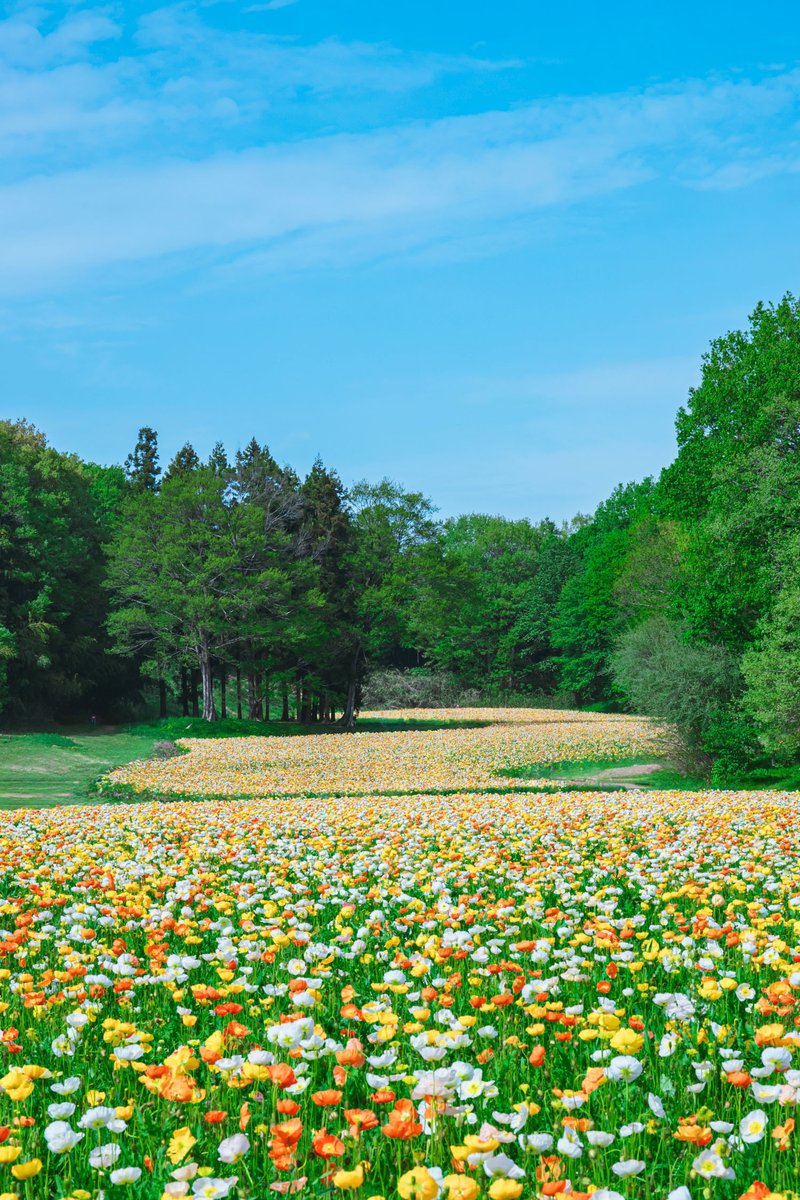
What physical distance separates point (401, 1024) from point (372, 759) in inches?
929

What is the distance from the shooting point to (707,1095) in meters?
3.49

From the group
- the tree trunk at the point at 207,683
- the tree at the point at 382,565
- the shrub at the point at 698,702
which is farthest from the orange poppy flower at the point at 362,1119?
the tree at the point at 382,565

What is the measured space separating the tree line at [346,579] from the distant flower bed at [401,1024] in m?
13.9

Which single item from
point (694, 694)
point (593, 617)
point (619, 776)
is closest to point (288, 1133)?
point (694, 694)

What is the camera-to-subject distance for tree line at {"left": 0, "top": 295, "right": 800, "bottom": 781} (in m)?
21.6

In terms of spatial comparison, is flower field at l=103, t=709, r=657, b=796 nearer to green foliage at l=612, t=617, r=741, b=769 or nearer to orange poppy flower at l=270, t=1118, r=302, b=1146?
green foliage at l=612, t=617, r=741, b=769

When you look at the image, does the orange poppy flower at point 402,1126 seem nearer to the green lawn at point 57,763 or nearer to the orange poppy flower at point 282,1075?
the orange poppy flower at point 282,1075

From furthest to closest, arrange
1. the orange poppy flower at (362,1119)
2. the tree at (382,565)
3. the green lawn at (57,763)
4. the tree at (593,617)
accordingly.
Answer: the tree at (593,617) < the tree at (382,565) < the green lawn at (57,763) < the orange poppy flower at (362,1119)

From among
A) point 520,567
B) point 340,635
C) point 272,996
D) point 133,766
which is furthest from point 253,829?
point 520,567

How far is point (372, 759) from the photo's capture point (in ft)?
90.4

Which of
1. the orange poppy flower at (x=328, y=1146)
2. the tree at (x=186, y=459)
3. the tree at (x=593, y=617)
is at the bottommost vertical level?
the orange poppy flower at (x=328, y=1146)

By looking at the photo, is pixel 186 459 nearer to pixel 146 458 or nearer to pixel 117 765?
pixel 146 458

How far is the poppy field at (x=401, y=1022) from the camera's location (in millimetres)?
2762

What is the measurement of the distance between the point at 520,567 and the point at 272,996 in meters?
78.7
